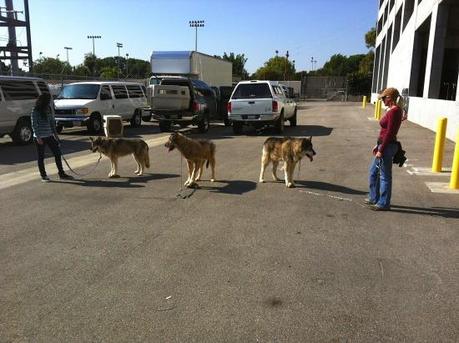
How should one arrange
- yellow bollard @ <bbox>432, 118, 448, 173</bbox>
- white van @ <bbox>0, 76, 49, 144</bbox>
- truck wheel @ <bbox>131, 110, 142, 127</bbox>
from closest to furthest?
yellow bollard @ <bbox>432, 118, 448, 173</bbox> < white van @ <bbox>0, 76, 49, 144</bbox> < truck wheel @ <bbox>131, 110, 142, 127</bbox>

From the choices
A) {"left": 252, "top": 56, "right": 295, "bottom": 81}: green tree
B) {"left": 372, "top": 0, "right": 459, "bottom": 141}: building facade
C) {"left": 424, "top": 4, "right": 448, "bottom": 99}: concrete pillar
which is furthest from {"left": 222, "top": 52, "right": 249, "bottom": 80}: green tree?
{"left": 424, "top": 4, "right": 448, "bottom": 99}: concrete pillar

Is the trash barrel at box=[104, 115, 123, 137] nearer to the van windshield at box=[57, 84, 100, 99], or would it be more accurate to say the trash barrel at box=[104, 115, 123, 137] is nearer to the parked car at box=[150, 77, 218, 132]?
the parked car at box=[150, 77, 218, 132]

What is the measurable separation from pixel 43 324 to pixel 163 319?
0.97 m

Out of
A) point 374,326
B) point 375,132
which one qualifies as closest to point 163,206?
point 374,326

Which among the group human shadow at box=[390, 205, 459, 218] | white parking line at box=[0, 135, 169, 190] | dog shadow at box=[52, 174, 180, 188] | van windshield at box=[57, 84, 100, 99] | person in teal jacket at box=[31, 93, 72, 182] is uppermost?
van windshield at box=[57, 84, 100, 99]

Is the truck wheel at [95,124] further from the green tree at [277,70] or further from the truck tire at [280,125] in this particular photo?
the green tree at [277,70]

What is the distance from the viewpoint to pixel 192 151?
8.31m

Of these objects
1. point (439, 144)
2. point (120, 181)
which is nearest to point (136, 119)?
point (120, 181)

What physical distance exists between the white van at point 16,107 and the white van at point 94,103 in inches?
99.0

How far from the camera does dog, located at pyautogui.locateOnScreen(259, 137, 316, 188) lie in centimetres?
796

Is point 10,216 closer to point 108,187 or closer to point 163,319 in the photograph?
point 108,187

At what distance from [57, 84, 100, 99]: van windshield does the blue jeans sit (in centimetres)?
1424

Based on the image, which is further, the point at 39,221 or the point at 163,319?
the point at 39,221

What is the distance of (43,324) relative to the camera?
11.8 feet
